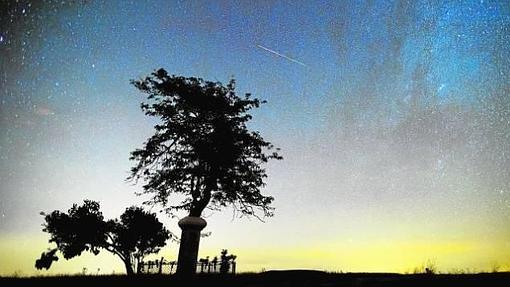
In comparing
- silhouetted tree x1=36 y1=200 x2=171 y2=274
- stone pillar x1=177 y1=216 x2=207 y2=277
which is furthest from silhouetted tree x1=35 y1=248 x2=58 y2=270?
stone pillar x1=177 y1=216 x2=207 y2=277

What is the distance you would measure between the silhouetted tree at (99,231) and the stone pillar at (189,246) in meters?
16.8

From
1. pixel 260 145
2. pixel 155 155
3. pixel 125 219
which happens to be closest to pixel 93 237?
pixel 125 219

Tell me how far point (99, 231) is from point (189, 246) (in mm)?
19889

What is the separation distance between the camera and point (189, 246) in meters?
15.1

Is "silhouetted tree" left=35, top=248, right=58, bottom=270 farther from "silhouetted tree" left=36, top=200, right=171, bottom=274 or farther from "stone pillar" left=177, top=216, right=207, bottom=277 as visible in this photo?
"stone pillar" left=177, top=216, right=207, bottom=277

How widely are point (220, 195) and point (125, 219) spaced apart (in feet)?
45.9

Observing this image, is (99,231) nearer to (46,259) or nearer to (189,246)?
(46,259)

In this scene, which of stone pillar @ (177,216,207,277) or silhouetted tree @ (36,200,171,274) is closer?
stone pillar @ (177,216,207,277)

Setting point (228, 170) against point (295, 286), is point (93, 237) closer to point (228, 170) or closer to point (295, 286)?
point (228, 170)

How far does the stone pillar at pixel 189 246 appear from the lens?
1498 centimetres

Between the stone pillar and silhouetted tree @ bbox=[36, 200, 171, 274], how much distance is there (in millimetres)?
16801

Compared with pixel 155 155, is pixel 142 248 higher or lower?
lower

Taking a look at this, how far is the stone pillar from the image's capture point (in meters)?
15.0

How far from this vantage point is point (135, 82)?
79.9ft
